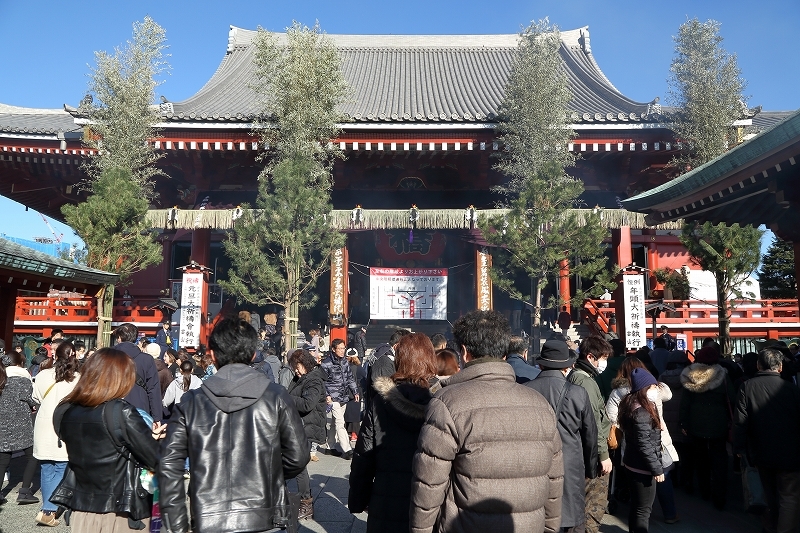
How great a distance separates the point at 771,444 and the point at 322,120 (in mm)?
11113

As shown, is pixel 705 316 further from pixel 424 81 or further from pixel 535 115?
pixel 424 81

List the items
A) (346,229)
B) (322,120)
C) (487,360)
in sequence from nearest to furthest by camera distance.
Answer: (487,360), (322,120), (346,229)

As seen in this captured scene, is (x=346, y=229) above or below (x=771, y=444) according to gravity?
above

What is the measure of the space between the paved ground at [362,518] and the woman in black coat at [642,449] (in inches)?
27.2

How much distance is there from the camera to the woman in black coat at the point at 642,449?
4.58m

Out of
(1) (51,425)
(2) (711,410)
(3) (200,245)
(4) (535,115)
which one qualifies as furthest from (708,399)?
(3) (200,245)

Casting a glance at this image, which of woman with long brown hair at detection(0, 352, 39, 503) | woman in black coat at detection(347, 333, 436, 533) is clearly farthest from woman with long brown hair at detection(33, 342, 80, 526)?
woman in black coat at detection(347, 333, 436, 533)

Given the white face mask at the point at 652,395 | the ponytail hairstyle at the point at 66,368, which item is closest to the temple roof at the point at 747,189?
the white face mask at the point at 652,395

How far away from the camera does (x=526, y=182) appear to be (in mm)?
13320

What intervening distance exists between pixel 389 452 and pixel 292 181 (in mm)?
9427

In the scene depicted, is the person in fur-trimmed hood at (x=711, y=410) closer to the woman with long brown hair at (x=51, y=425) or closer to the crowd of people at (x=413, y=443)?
the crowd of people at (x=413, y=443)

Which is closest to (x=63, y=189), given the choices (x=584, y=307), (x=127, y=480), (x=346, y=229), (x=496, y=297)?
(x=346, y=229)

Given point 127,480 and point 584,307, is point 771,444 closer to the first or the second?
point 127,480

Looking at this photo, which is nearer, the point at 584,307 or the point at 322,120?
the point at 322,120
